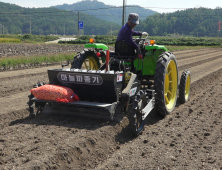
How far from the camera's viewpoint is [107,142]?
428 centimetres

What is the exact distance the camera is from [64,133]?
4340mm

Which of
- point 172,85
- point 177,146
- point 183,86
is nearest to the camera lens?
point 177,146

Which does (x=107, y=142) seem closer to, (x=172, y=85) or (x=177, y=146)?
(x=177, y=146)

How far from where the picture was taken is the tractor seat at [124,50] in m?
5.74

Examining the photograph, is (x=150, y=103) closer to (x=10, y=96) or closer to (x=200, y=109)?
(x=200, y=109)

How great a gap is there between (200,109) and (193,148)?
2.41 metres

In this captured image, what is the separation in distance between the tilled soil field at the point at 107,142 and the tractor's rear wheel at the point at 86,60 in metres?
1.21

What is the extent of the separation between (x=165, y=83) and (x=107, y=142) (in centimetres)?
206

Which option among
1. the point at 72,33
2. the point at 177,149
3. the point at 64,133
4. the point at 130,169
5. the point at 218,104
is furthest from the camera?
the point at 72,33

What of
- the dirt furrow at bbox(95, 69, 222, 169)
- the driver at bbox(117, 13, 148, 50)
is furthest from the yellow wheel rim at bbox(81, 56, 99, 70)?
the dirt furrow at bbox(95, 69, 222, 169)

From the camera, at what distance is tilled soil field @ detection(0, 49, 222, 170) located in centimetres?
359

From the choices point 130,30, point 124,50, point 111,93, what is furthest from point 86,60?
point 111,93

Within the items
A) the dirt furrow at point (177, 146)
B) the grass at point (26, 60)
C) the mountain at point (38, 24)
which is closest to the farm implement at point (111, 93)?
the dirt furrow at point (177, 146)

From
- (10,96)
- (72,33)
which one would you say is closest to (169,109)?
(10,96)
